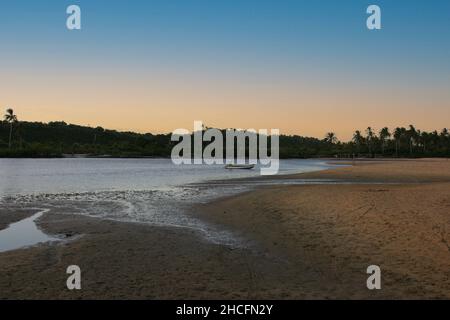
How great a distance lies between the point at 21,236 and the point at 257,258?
8482 millimetres

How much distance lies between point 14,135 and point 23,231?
176 m

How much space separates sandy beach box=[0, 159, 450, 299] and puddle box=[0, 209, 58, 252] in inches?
23.6

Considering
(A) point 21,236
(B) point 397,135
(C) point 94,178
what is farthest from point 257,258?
(B) point 397,135

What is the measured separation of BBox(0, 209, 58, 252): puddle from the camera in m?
12.2

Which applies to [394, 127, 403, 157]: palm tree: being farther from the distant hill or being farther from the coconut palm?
the distant hill

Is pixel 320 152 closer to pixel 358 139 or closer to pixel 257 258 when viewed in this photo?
pixel 358 139

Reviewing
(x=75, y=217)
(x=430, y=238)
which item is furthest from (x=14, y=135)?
(x=430, y=238)

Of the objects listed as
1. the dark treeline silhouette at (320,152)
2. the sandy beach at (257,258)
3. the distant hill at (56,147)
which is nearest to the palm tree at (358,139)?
the dark treeline silhouette at (320,152)

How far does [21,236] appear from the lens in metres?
13.5

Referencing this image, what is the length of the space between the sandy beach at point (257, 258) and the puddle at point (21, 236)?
60cm

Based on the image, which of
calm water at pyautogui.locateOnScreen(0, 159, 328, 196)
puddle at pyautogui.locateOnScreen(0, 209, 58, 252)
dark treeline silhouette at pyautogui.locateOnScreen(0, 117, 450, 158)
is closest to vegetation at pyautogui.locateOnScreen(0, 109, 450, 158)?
dark treeline silhouette at pyautogui.locateOnScreen(0, 117, 450, 158)

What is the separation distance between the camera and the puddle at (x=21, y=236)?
12.2 meters

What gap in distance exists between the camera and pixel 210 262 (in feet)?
32.4
